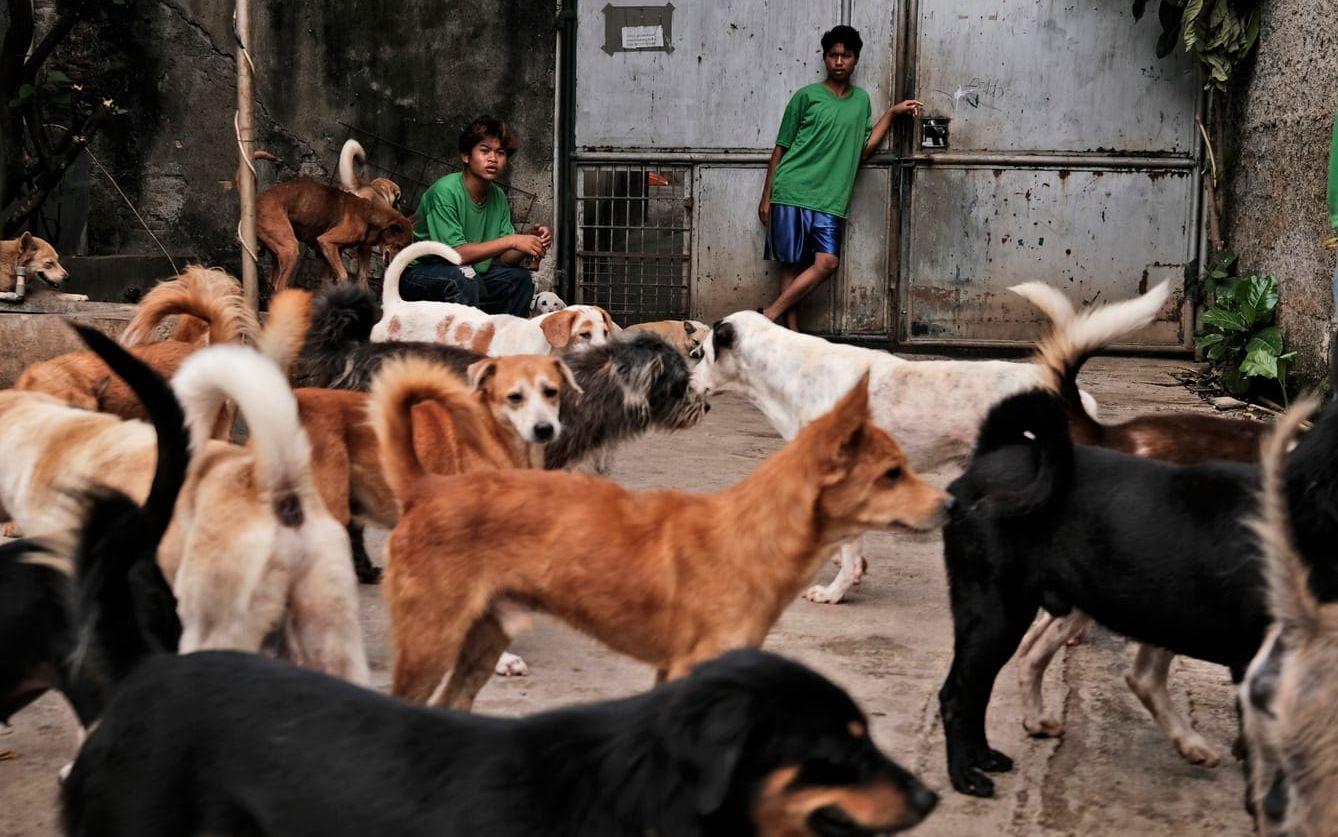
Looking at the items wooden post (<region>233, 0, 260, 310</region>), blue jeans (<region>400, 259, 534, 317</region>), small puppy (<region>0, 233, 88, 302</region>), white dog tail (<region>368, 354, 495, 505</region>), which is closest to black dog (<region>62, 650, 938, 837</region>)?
white dog tail (<region>368, 354, 495, 505</region>)

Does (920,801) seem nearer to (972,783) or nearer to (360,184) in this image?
(972,783)

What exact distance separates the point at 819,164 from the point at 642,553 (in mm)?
8140

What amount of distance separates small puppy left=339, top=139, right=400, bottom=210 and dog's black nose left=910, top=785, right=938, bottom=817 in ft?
35.2

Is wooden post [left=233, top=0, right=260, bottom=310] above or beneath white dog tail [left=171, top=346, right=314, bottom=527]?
above

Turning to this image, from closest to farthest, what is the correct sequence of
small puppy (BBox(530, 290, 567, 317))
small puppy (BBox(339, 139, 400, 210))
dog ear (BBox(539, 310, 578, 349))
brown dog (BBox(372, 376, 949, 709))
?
1. brown dog (BBox(372, 376, 949, 709))
2. dog ear (BBox(539, 310, 578, 349))
3. small puppy (BBox(530, 290, 567, 317))
4. small puppy (BBox(339, 139, 400, 210))

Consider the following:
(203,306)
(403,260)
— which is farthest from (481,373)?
(403,260)

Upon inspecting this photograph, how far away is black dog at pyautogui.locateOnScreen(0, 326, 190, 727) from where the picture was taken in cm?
271

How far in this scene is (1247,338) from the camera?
10.2 meters

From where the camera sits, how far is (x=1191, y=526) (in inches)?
148

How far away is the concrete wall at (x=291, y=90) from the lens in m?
12.4

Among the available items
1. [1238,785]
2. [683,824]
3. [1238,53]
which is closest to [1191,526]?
[1238,785]

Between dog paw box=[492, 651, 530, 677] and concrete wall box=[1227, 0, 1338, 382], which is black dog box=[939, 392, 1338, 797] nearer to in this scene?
dog paw box=[492, 651, 530, 677]

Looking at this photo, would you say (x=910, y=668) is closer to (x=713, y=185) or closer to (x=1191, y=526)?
(x=1191, y=526)

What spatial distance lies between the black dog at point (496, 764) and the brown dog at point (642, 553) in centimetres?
144
